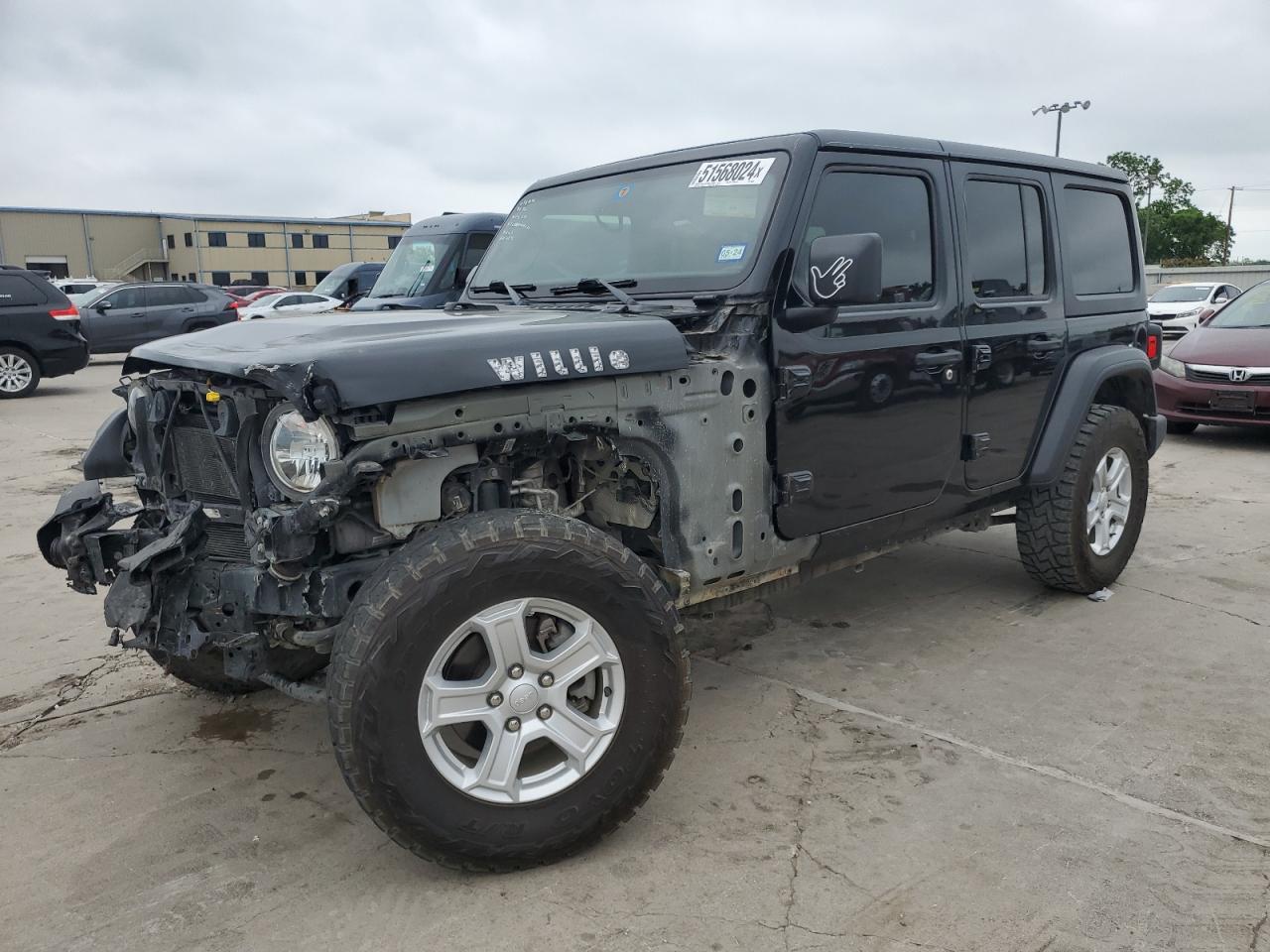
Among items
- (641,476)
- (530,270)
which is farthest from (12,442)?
(641,476)

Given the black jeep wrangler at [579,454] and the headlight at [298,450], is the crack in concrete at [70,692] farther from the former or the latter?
the headlight at [298,450]

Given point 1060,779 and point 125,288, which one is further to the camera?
point 125,288

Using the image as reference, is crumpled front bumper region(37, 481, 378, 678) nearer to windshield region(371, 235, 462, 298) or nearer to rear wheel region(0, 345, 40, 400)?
windshield region(371, 235, 462, 298)

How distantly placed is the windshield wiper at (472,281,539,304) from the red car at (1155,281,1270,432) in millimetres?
7278

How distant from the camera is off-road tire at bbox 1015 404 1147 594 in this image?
184 inches

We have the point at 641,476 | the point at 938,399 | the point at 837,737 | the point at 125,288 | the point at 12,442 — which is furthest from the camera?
the point at 125,288

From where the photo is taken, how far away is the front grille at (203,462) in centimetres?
287

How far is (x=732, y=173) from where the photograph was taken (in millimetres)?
3580

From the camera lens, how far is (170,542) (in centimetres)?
275

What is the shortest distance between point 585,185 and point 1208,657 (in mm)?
3283

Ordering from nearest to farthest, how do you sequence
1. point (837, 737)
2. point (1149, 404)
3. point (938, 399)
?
point (837, 737) → point (938, 399) → point (1149, 404)

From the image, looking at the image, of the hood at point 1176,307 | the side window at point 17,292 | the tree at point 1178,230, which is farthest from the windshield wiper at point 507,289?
the tree at point 1178,230

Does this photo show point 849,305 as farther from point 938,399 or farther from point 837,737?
point 837,737

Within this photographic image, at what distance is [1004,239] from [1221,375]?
20.6 ft
